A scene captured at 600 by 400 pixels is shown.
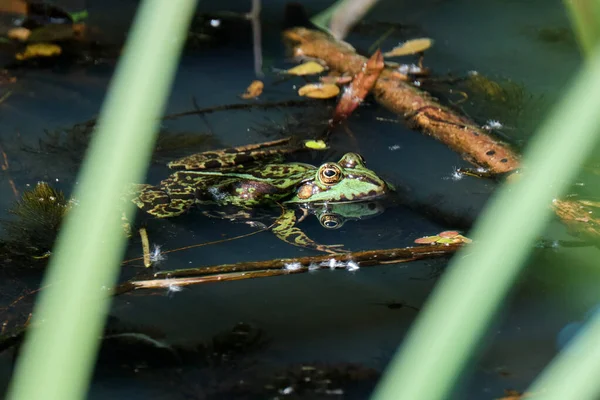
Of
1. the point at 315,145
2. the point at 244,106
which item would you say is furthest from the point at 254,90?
the point at 315,145

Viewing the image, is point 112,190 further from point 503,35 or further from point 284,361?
point 503,35

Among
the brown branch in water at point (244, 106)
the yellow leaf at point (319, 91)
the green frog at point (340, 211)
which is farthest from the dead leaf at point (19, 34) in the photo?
the green frog at point (340, 211)

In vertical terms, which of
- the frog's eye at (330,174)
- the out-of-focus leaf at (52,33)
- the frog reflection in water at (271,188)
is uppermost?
the frog's eye at (330,174)

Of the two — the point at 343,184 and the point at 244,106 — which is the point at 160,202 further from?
the point at 244,106

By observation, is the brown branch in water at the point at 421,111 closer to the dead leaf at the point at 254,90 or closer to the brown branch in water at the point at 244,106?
the brown branch in water at the point at 244,106

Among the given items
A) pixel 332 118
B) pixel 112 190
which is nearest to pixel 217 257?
pixel 332 118
